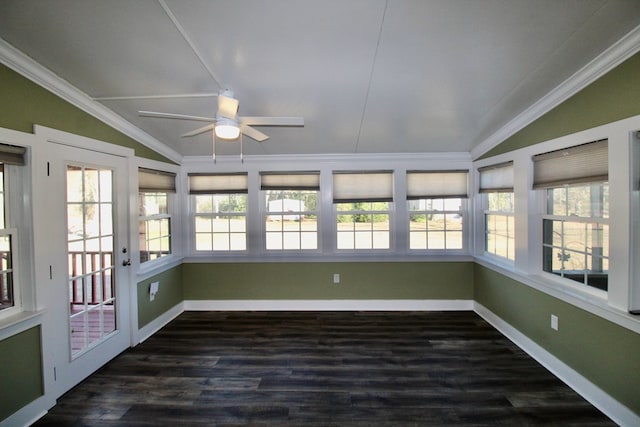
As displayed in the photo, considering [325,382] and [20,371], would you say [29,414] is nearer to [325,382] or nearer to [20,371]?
[20,371]

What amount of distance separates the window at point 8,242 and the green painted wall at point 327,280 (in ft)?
7.29

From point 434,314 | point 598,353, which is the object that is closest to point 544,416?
point 598,353

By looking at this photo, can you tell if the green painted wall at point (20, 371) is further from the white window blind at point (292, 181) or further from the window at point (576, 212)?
the window at point (576, 212)

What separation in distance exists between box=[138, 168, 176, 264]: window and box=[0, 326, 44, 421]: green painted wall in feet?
4.65

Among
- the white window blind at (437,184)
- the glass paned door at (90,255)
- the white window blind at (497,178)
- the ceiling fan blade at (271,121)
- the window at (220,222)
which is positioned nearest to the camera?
the ceiling fan blade at (271,121)

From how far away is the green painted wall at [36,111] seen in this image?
1989 mm

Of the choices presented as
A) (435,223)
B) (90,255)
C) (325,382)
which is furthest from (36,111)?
(435,223)

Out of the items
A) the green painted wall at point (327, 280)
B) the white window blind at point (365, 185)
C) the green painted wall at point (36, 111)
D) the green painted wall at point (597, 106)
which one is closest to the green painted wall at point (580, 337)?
the green painted wall at point (327, 280)

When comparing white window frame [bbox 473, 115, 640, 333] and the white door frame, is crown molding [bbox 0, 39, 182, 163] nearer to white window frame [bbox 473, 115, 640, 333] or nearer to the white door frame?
the white door frame

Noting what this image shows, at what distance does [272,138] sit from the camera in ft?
12.0

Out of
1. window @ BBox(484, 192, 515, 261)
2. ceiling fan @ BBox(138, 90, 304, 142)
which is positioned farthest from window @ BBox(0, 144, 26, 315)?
window @ BBox(484, 192, 515, 261)

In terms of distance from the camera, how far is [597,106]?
2.23 meters

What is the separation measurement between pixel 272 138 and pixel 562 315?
3373 millimetres

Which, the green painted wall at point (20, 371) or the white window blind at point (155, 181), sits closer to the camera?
the green painted wall at point (20, 371)
